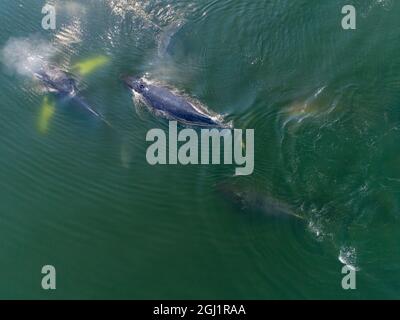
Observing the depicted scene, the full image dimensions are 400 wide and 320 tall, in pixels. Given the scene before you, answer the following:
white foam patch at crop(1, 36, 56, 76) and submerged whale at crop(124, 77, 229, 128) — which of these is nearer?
submerged whale at crop(124, 77, 229, 128)

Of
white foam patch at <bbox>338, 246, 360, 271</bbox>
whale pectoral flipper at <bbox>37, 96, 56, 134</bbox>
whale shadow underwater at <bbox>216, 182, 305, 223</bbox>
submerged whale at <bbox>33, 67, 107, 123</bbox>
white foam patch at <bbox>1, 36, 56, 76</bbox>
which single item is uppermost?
white foam patch at <bbox>1, 36, 56, 76</bbox>

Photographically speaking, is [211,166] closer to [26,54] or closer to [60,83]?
[60,83]

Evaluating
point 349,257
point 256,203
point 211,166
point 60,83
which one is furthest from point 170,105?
point 349,257

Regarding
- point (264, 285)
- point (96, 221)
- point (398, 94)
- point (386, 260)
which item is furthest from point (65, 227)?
point (398, 94)

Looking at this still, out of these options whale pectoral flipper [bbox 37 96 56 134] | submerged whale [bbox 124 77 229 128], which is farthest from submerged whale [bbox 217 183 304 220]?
whale pectoral flipper [bbox 37 96 56 134]

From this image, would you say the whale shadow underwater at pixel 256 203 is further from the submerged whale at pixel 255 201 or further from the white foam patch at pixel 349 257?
the white foam patch at pixel 349 257

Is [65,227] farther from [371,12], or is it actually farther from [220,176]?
[371,12]

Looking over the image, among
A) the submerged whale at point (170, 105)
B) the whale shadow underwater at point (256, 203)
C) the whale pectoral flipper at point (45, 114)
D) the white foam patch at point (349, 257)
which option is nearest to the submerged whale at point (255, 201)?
the whale shadow underwater at point (256, 203)

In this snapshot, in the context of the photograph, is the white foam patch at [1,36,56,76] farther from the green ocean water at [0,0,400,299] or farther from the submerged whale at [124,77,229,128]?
the submerged whale at [124,77,229,128]
